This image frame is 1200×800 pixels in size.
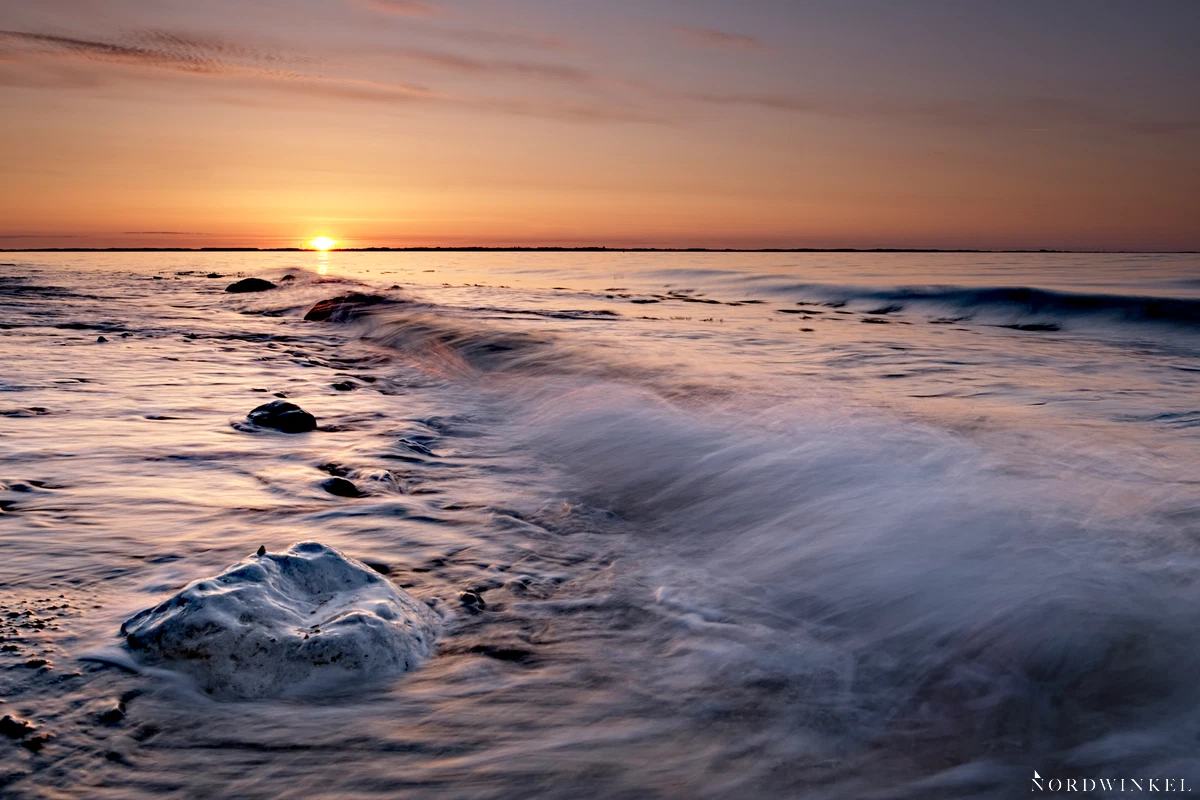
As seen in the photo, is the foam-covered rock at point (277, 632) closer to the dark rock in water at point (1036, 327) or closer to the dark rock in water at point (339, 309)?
the dark rock in water at point (339, 309)

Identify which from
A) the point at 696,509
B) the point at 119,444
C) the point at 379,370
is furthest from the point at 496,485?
the point at 379,370

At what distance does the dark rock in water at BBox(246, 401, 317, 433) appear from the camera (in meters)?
5.88

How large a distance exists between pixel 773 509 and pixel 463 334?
8751mm

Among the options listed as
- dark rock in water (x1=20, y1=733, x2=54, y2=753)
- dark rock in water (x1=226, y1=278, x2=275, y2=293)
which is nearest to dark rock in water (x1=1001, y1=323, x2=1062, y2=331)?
dark rock in water (x1=20, y1=733, x2=54, y2=753)

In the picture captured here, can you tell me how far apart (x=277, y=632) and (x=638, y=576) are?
1527 mm

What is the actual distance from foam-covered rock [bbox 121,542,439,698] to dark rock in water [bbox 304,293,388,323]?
14338 millimetres

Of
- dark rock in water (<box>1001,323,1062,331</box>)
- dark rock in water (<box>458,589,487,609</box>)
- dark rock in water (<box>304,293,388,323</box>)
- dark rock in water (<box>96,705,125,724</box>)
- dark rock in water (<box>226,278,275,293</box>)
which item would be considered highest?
dark rock in water (<box>226,278,275,293</box>)

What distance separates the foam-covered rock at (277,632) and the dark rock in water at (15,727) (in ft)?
1.22

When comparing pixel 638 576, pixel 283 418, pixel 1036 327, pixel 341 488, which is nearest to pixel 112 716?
pixel 638 576

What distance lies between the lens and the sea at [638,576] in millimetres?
2186

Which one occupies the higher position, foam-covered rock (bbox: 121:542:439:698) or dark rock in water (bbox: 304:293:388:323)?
dark rock in water (bbox: 304:293:388:323)

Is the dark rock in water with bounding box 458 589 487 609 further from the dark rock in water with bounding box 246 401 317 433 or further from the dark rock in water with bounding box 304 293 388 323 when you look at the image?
the dark rock in water with bounding box 304 293 388 323

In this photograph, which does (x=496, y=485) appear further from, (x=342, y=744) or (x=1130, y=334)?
(x=1130, y=334)

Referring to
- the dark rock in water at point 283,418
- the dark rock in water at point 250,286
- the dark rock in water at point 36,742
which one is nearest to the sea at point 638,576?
the dark rock in water at point 36,742
